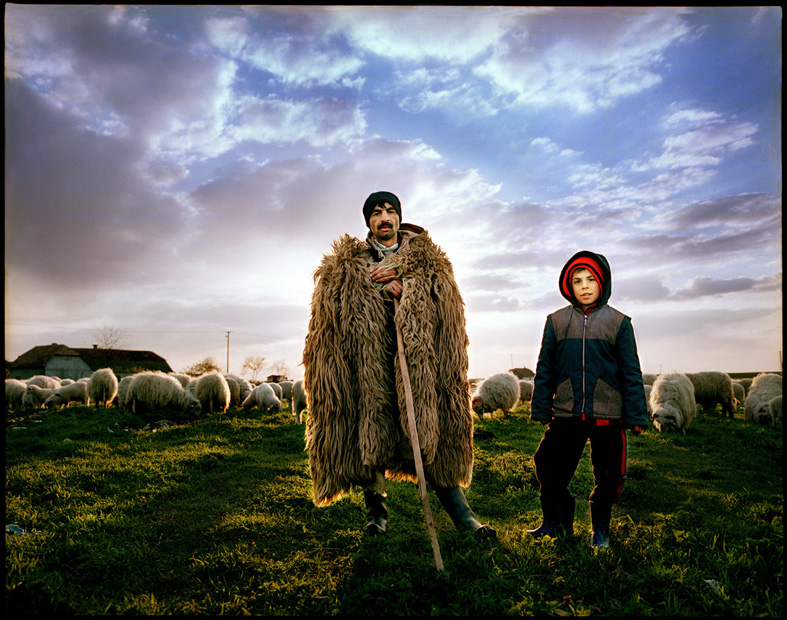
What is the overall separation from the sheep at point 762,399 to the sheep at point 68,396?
27154 mm

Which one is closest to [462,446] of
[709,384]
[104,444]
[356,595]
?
[356,595]

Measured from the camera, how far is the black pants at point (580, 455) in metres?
3.85

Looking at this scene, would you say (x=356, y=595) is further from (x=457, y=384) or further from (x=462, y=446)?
(x=457, y=384)

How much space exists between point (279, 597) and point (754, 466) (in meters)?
8.19

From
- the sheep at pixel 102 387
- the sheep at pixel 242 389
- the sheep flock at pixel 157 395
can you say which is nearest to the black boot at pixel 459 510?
the sheep flock at pixel 157 395

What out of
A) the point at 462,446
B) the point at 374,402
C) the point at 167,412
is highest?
the point at 374,402

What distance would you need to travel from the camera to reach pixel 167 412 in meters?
18.2

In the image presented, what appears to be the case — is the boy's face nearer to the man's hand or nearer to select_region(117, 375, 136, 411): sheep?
the man's hand

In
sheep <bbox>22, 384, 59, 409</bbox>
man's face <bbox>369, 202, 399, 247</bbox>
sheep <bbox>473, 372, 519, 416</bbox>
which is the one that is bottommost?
sheep <bbox>22, 384, 59, 409</bbox>

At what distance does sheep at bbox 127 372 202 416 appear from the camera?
59.4 feet

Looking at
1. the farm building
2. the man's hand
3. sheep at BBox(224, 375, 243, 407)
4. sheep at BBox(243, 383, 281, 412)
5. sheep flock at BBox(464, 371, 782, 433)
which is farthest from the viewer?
the farm building

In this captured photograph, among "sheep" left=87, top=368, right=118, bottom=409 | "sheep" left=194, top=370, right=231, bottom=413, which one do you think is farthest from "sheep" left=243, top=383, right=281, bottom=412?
"sheep" left=87, top=368, right=118, bottom=409

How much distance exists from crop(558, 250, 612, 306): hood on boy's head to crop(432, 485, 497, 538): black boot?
208 centimetres

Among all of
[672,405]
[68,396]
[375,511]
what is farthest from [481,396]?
[68,396]
